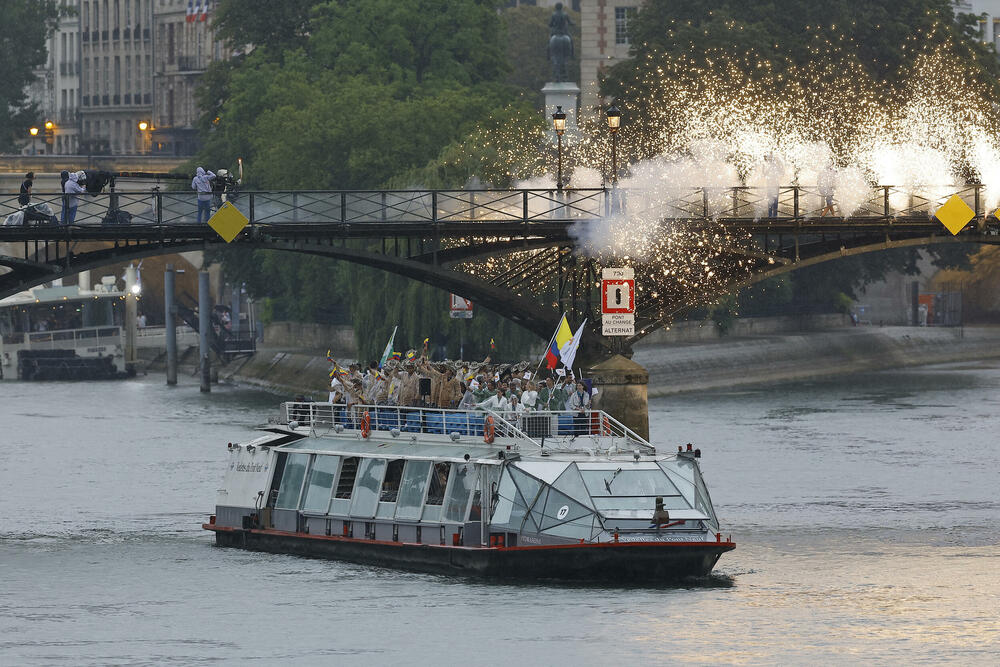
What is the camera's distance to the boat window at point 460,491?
5716 centimetres

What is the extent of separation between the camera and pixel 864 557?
61.9 m

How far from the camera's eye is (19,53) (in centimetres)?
18450

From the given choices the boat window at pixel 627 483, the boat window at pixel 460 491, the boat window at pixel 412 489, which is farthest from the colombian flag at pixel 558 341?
the boat window at pixel 627 483

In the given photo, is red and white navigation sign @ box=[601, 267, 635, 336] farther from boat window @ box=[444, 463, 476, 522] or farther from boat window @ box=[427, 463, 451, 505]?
boat window @ box=[444, 463, 476, 522]

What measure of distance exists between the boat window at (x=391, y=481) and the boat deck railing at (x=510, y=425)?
1.16 meters

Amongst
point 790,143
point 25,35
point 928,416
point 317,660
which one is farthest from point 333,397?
point 25,35

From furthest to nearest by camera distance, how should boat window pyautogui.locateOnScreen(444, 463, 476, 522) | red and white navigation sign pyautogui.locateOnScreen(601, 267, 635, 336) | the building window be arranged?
the building window, red and white navigation sign pyautogui.locateOnScreen(601, 267, 635, 336), boat window pyautogui.locateOnScreen(444, 463, 476, 522)

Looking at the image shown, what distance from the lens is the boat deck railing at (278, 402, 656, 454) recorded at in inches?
2256

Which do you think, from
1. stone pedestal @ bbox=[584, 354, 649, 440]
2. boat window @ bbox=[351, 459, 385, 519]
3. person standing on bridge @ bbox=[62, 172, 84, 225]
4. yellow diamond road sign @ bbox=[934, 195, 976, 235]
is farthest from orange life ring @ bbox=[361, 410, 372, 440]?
yellow diamond road sign @ bbox=[934, 195, 976, 235]

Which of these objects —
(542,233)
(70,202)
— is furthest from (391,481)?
(542,233)

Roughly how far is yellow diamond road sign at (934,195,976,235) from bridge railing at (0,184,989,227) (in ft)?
2.67

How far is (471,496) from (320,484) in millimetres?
5592

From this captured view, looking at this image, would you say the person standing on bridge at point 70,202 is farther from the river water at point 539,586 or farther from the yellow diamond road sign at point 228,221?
the river water at point 539,586

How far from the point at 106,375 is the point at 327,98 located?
24.4m
